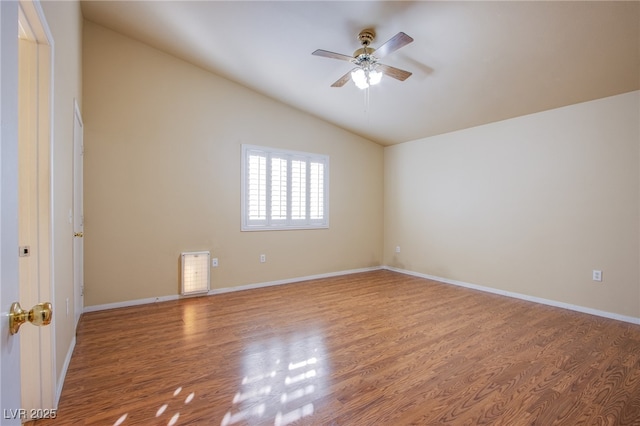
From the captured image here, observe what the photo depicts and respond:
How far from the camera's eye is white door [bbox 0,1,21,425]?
1.93 ft

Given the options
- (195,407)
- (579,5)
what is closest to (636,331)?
(579,5)

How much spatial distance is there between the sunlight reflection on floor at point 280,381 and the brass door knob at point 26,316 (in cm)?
141

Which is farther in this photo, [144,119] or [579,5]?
[144,119]

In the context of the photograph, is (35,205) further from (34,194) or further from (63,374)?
(63,374)

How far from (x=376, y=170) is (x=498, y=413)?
475cm

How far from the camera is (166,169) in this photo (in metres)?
4.00

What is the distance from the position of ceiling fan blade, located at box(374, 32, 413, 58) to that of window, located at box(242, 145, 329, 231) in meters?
2.53

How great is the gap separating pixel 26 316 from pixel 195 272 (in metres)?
3.68

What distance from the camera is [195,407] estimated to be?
6.15 ft

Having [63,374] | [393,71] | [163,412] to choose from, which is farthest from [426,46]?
[63,374]

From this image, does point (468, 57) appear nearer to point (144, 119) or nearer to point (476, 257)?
point (476, 257)

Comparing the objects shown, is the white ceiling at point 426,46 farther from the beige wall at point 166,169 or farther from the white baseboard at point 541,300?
the white baseboard at point 541,300

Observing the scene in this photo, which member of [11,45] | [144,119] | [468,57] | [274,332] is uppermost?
[468,57]

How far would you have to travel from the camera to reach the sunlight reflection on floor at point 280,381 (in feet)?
6.01
